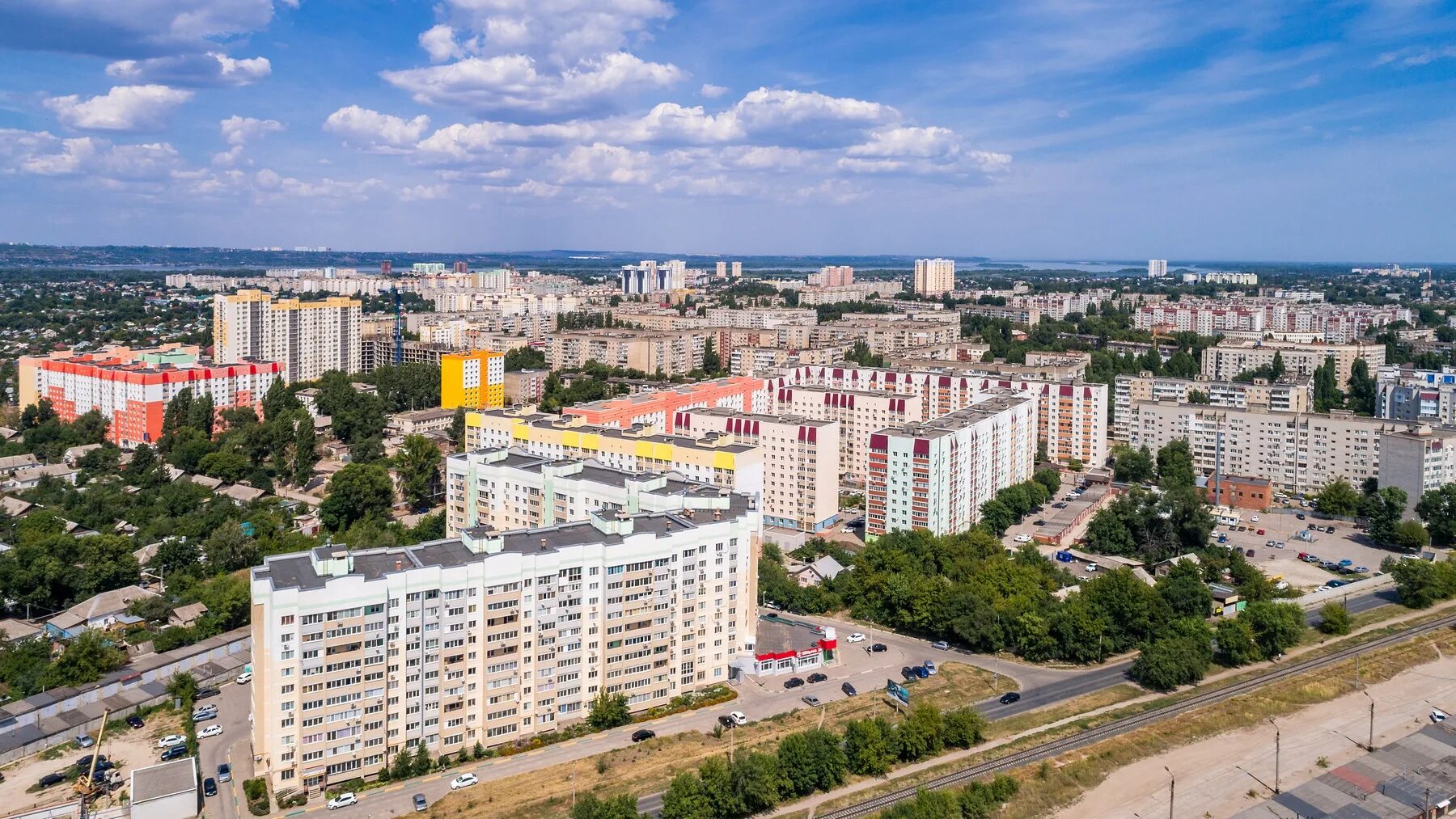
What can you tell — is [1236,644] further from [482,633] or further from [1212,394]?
[1212,394]

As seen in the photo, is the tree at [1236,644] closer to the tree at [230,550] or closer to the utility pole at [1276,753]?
the utility pole at [1276,753]

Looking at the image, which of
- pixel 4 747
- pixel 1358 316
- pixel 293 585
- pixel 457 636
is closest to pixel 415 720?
pixel 457 636

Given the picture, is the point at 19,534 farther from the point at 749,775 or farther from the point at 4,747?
the point at 749,775

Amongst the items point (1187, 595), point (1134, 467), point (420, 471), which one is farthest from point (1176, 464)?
point (420, 471)

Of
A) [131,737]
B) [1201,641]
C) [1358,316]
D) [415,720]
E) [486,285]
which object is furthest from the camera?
[486,285]

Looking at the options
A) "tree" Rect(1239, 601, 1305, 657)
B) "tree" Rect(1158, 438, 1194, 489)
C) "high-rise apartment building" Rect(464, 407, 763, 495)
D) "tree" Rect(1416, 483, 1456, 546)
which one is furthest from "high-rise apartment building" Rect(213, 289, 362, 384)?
"tree" Rect(1416, 483, 1456, 546)
